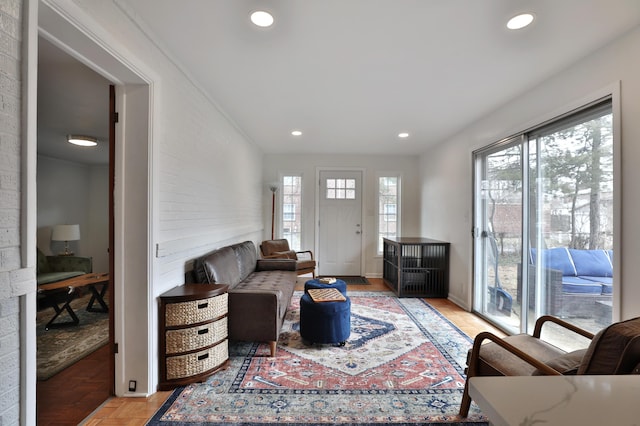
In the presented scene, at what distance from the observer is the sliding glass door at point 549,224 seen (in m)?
2.14

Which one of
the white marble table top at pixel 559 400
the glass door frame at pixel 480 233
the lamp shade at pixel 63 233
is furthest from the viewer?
the lamp shade at pixel 63 233

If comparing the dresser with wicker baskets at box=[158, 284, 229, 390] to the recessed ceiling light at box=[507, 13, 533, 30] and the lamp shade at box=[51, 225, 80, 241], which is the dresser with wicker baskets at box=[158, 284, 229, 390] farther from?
the lamp shade at box=[51, 225, 80, 241]

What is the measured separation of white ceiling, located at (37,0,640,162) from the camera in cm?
166

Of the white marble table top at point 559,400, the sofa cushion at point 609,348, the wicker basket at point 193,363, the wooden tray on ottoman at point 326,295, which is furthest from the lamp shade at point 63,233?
the sofa cushion at point 609,348

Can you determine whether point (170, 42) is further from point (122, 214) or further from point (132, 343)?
A: point (132, 343)

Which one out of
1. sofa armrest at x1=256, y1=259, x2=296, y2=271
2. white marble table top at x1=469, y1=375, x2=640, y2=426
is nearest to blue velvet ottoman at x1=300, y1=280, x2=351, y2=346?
sofa armrest at x1=256, y1=259, x2=296, y2=271

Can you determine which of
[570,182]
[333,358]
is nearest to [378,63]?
[570,182]

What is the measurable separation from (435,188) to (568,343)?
2870 mm

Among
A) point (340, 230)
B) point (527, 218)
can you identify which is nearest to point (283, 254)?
point (340, 230)

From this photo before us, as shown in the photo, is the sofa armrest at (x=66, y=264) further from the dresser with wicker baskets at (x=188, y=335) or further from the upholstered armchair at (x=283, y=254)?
the dresser with wicker baskets at (x=188, y=335)

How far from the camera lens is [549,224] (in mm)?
2586

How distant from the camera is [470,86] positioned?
104 inches

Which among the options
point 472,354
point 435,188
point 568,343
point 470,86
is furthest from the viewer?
point 435,188

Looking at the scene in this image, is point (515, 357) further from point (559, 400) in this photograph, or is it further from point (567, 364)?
point (559, 400)
